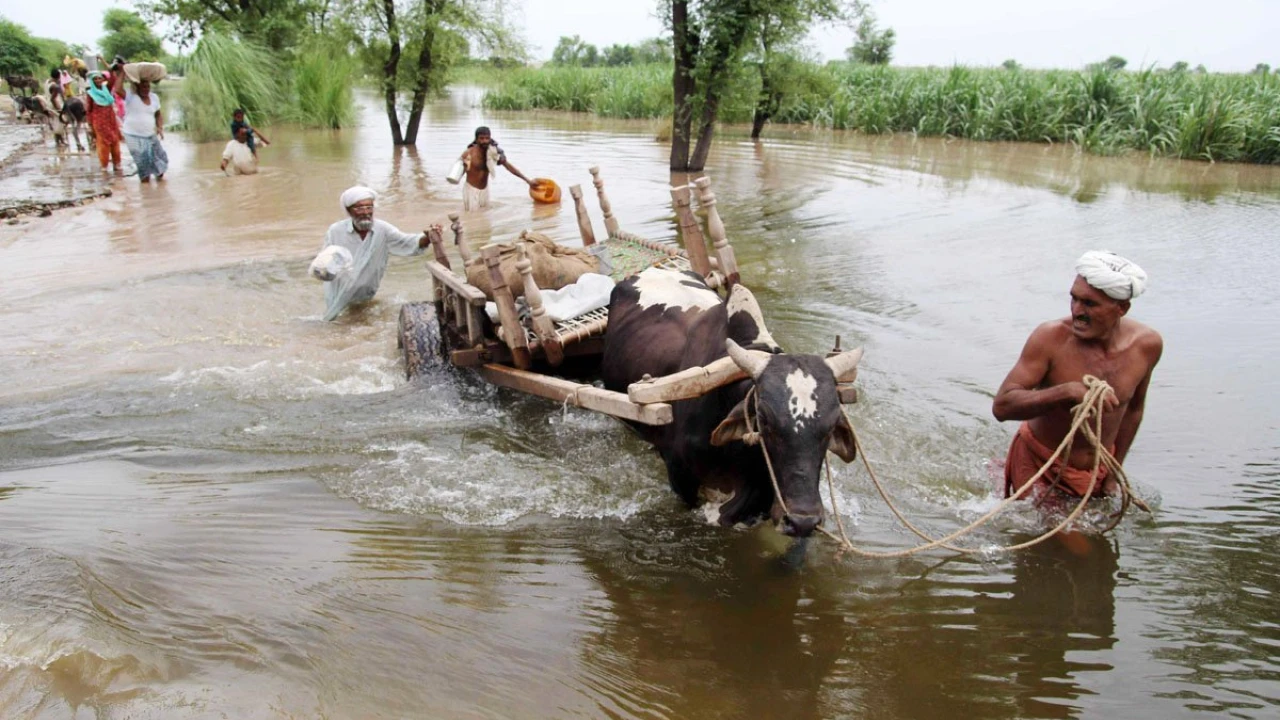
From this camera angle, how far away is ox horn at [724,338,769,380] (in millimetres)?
3570

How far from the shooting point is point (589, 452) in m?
5.53

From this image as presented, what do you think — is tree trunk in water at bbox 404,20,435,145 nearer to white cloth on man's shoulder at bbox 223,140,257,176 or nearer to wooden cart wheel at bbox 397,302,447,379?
white cloth on man's shoulder at bbox 223,140,257,176

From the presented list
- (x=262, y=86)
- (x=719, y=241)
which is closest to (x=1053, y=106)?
(x=719, y=241)

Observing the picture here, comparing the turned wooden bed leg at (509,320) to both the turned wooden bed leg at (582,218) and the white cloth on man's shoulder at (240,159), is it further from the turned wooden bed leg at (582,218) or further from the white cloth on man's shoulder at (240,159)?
the white cloth on man's shoulder at (240,159)

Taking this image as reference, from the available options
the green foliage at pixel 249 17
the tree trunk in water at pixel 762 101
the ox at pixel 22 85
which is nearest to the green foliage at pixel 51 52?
the ox at pixel 22 85

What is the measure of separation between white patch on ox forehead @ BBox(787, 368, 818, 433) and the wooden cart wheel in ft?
11.2

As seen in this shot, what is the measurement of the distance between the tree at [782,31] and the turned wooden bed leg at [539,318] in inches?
384

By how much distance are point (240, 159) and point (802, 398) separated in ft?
49.7

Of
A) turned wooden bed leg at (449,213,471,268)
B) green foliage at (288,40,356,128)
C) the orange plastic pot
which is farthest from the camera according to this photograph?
green foliage at (288,40,356,128)

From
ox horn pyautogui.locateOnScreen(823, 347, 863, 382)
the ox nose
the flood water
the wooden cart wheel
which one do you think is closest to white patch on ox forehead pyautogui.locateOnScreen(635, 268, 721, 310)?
the flood water

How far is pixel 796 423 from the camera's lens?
3418 mm

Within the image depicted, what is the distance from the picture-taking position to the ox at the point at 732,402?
11.3ft

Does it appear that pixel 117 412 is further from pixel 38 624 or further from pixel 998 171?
pixel 998 171

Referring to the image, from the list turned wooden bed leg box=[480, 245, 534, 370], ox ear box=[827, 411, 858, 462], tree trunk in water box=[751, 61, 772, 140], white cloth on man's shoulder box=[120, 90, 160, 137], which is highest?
tree trunk in water box=[751, 61, 772, 140]
